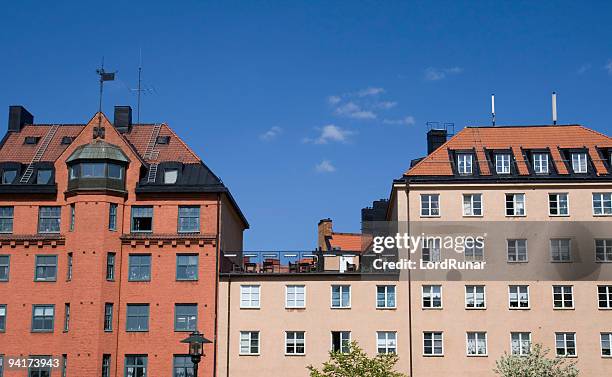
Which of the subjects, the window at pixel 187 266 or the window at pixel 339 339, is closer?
the window at pixel 339 339

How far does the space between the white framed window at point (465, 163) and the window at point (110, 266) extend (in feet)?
72.9

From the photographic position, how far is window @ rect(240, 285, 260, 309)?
56.0 m

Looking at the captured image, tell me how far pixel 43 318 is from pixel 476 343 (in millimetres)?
25867

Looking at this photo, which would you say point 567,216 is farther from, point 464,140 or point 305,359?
point 305,359

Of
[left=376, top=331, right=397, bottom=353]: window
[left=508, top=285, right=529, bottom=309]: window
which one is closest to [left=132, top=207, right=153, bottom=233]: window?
[left=376, top=331, right=397, bottom=353]: window

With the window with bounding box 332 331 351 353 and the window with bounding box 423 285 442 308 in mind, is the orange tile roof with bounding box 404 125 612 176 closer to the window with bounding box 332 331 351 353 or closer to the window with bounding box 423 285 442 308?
the window with bounding box 423 285 442 308

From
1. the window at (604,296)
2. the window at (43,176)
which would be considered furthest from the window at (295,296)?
the window at (604,296)

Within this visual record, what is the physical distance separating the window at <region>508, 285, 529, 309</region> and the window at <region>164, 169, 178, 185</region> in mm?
21723

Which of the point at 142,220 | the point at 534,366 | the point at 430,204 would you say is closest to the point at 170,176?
the point at 142,220

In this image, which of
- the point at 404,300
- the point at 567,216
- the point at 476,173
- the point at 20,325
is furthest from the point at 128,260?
the point at 567,216

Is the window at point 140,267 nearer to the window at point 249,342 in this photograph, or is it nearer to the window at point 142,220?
the window at point 142,220

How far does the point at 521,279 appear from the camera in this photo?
5550 cm

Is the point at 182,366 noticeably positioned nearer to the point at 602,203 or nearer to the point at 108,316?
the point at 108,316

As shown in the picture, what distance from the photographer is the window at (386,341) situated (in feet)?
180
